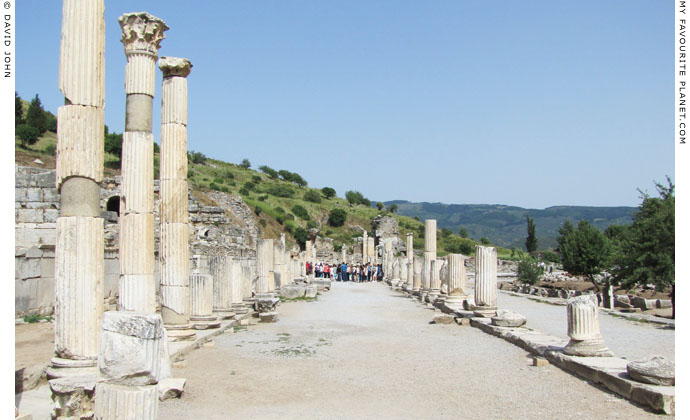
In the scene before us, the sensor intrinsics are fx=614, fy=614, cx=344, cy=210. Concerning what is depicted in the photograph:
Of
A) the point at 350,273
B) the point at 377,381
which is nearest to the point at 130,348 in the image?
the point at 377,381

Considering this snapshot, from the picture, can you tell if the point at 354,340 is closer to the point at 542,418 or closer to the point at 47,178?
the point at 542,418

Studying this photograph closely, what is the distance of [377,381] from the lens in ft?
29.3

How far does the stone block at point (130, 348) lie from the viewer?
5641 mm

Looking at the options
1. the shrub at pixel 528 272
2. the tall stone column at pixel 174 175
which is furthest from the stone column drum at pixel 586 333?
the shrub at pixel 528 272

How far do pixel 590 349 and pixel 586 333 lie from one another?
0.25 m

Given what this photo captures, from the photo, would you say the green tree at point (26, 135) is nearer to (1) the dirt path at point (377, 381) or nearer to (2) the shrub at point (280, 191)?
(1) the dirt path at point (377, 381)

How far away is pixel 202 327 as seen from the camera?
13.4 metres

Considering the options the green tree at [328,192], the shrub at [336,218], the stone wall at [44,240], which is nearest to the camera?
the stone wall at [44,240]

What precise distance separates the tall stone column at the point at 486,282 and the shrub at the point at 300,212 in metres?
66.7

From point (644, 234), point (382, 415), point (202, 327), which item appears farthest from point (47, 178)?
point (644, 234)

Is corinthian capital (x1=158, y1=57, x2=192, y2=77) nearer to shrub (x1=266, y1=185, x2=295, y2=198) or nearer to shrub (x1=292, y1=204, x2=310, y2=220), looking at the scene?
shrub (x1=292, y1=204, x2=310, y2=220)

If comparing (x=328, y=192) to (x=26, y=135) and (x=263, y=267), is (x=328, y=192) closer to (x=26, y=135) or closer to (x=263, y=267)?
(x=26, y=135)

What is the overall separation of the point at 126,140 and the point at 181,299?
329 centimetres

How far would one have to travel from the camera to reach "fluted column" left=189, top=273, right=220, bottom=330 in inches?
529
